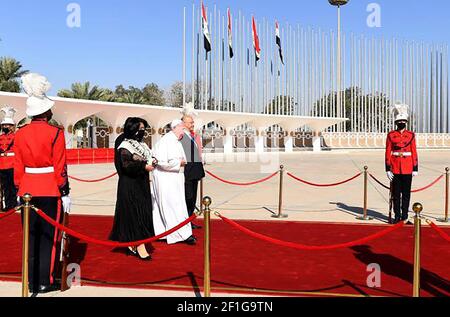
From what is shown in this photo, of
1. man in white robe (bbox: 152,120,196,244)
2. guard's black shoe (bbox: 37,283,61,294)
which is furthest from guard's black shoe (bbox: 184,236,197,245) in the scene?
guard's black shoe (bbox: 37,283,61,294)

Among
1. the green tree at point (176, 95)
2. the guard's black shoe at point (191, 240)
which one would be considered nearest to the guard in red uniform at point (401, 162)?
the guard's black shoe at point (191, 240)

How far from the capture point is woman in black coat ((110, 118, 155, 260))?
502 centimetres

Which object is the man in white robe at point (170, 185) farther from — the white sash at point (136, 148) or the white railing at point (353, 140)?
the white railing at point (353, 140)

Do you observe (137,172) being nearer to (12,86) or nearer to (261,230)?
(261,230)

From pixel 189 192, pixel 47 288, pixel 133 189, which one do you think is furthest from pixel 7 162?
pixel 47 288

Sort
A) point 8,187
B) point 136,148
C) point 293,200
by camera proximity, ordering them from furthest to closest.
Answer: point 293,200
point 8,187
point 136,148

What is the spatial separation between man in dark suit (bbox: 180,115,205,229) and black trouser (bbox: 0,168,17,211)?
3.84 meters

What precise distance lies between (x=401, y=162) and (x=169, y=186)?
3832 millimetres

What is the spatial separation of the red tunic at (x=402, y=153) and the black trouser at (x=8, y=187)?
669cm

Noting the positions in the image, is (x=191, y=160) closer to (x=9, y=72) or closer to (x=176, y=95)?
(x=9, y=72)

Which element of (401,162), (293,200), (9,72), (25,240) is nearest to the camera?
(25,240)

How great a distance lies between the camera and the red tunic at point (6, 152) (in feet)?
27.1

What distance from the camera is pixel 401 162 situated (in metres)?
7.27
